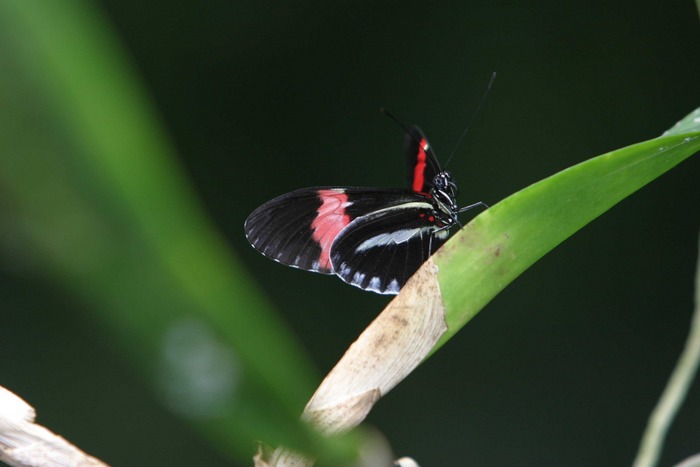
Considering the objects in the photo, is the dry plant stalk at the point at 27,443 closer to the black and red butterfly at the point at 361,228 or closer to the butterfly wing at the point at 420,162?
the black and red butterfly at the point at 361,228

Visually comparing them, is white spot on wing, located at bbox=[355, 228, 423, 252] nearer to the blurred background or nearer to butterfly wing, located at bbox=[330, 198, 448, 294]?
butterfly wing, located at bbox=[330, 198, 448, 294]

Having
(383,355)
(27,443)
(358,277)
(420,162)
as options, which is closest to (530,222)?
(383,355)

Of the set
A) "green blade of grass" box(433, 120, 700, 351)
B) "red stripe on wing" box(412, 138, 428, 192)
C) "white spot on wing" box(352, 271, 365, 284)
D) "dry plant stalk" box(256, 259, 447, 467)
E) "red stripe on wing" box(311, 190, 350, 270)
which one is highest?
"red stripe on wing" box(412, 138, 428, 192)

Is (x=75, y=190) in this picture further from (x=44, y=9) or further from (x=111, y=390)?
(x=111, y=390)

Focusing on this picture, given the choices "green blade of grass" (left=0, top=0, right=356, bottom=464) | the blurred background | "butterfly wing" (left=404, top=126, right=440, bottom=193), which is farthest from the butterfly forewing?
the blurred background

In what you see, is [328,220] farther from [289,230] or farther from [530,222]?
[530,222]

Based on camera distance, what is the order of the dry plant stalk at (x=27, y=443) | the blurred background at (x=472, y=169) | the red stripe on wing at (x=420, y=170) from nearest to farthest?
1. the dry plant stalk at (x=27, y=443)
2. the red stripe on wing at (x=420, y=170)
3. the blurred background at (x=472, y=169)

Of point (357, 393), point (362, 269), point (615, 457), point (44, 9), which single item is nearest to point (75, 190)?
point (44, 9)

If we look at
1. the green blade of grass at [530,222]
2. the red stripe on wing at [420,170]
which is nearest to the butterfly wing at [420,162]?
the red stripe on wing at [420,170]
